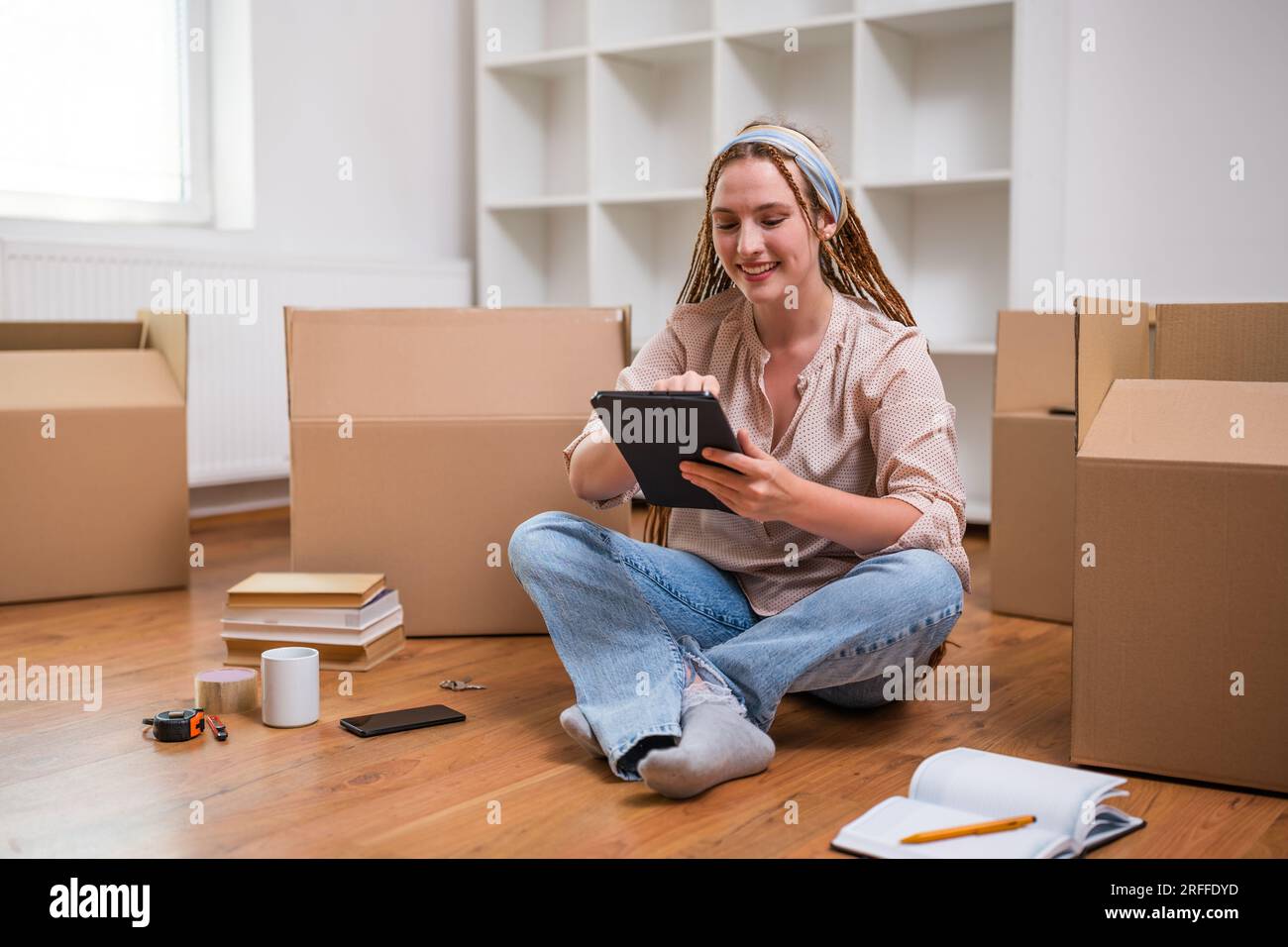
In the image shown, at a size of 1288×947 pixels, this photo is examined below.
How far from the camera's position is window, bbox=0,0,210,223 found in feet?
9.61

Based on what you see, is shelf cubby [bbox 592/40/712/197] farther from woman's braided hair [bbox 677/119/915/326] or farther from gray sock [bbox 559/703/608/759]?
gray sock [bbox 559/703/608/759]

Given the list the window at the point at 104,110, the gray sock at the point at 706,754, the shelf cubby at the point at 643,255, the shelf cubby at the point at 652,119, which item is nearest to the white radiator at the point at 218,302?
the window at the point at 104,110

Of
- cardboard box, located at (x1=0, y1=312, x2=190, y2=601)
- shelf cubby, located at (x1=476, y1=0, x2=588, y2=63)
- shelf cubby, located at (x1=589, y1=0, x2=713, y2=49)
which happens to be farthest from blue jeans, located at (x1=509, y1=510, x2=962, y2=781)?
shelf cubby, located at (x1=476, y1=0, x2=588, y2=63)

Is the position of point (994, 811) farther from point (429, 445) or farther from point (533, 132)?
point (533, 132)

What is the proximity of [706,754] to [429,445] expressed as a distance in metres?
0.91

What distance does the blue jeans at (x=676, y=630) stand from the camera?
145 centimetres

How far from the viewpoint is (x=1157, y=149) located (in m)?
2.91

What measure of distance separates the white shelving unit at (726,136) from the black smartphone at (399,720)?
5.83 ft

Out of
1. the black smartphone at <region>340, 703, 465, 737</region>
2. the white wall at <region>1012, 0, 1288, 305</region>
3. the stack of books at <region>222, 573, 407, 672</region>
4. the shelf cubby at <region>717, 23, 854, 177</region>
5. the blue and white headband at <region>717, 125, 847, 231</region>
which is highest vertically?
the shelf cubby at <region>717, 23, 854, 177</region>

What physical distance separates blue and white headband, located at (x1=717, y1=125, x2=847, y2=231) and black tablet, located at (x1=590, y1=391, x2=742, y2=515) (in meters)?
0.40

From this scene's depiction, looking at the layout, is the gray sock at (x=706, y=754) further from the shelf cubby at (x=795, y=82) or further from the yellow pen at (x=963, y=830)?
the shelf cubby at (x=795, y=82)

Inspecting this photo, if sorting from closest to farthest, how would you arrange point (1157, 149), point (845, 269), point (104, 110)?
point (845, 269), point (1157, 149), point (104, 110)

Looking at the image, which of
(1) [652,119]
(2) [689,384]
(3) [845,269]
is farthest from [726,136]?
(2) [689,384]
